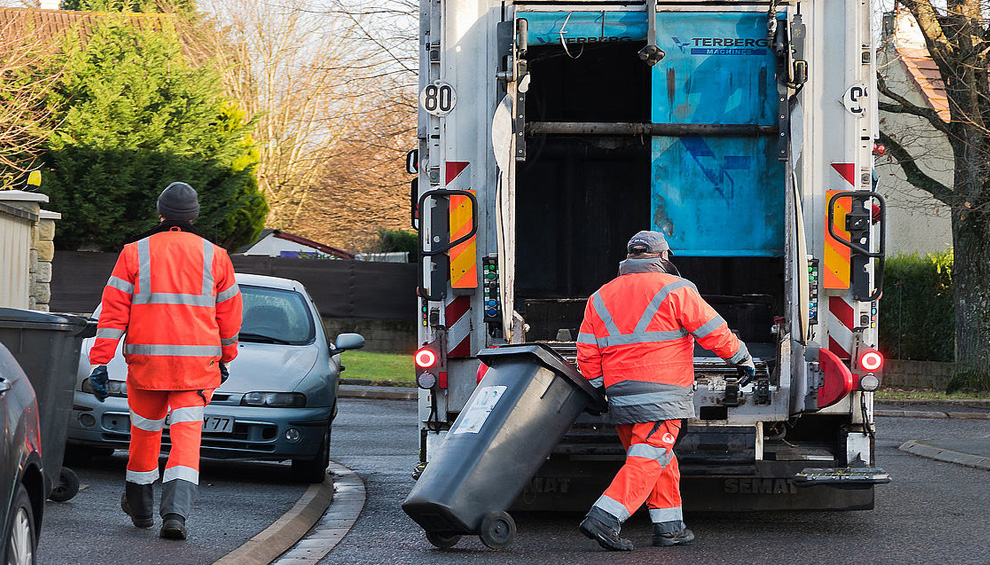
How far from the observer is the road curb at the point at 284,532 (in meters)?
5.76

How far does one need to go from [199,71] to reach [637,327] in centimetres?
2012

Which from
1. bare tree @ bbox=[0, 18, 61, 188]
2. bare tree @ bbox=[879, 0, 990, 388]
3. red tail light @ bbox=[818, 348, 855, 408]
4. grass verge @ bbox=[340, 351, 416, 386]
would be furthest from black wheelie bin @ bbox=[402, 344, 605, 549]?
bare tree @ bbox=[0, 18, 61, 188]

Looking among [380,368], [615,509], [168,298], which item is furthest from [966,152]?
[168,298]

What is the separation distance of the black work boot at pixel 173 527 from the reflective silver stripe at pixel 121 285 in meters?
1.03

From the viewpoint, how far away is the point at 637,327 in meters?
6.23

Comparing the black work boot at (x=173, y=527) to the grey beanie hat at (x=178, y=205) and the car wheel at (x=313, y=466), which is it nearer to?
the grey beanie hat at (x=178, y=205)

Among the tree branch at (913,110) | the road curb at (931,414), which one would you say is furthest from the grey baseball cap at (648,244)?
the tree branch at (913,110)

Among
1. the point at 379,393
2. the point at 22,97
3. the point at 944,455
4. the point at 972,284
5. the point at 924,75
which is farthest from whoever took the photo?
the point at 924,75

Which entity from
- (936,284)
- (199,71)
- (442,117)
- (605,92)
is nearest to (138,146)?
(199,71)

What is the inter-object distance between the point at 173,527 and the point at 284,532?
0.74m

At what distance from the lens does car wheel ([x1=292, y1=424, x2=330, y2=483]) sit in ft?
28.3

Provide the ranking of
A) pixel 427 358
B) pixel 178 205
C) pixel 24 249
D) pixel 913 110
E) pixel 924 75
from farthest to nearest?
pixel 924 75 < pixel 913 110 < pixel 24 249 < pixel 427 358 < pixel 178 205

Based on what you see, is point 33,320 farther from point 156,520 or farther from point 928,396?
point 928,396

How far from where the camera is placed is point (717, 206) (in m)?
7.62
